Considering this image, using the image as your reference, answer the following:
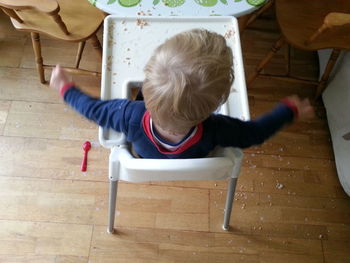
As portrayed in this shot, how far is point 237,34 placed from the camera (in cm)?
104

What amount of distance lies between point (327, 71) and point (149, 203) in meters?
0.91

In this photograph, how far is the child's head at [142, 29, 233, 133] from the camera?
63cm

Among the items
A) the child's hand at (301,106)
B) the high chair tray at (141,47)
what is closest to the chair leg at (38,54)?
the high chair tray at (141,47)

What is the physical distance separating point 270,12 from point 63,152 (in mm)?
1237

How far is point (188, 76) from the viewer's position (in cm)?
63

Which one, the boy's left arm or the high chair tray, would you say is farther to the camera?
the high chair tray

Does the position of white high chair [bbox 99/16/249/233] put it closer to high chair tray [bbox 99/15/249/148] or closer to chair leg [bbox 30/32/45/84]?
high chair tray [bbox 99/15/249/148]

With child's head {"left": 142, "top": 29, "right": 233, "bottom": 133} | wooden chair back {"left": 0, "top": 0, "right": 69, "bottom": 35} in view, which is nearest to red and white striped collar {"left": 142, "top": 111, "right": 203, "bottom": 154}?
child's head {"left": 142, "top": 29, "right": 233, "bottom": 133}

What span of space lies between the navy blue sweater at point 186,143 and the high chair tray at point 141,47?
0.22 ft

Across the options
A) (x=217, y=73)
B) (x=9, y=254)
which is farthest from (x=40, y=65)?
(x=217, y=73)

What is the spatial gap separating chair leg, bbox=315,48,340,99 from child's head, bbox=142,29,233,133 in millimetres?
976

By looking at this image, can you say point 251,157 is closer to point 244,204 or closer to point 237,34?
point 244,204

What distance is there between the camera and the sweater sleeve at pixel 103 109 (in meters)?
0.85

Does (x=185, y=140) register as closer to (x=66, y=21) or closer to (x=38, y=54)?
(x=66, y=21)
